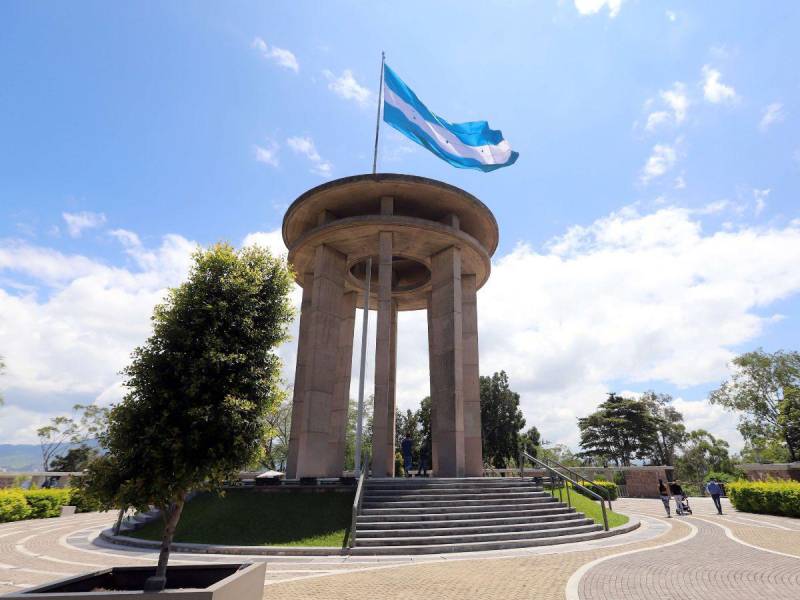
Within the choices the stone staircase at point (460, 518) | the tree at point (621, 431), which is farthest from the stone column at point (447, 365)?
the tree at point (621, 431)

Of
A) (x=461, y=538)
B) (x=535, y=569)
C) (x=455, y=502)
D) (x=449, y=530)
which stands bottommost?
(x=535, y=569)

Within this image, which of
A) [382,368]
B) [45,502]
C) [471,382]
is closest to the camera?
[382,368]

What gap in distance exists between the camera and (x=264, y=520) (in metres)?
14.3

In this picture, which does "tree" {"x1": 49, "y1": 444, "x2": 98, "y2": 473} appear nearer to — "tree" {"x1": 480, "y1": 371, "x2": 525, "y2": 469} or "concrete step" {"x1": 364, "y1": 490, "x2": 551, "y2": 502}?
"tree" {"x1": 480, "y1": 371, "x2": 525, "y2": 469}

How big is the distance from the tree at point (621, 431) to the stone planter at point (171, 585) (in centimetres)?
7219

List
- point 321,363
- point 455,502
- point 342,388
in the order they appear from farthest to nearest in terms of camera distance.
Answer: point 342,388 → point 321,363 → point 455,502

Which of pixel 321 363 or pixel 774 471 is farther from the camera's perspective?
pixel 774 471

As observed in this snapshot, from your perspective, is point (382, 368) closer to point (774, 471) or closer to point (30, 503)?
point (30, 503)

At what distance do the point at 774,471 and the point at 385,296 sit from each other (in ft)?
76.1

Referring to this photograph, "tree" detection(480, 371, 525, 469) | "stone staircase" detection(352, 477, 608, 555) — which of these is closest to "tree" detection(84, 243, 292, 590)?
"stone staircase" detection(352, 477, 608, 555)

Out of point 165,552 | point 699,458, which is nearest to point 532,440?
point 699,458

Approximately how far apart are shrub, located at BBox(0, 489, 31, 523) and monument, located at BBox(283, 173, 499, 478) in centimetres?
1326

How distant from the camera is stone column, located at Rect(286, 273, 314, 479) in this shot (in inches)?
914

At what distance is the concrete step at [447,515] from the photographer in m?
13.9
